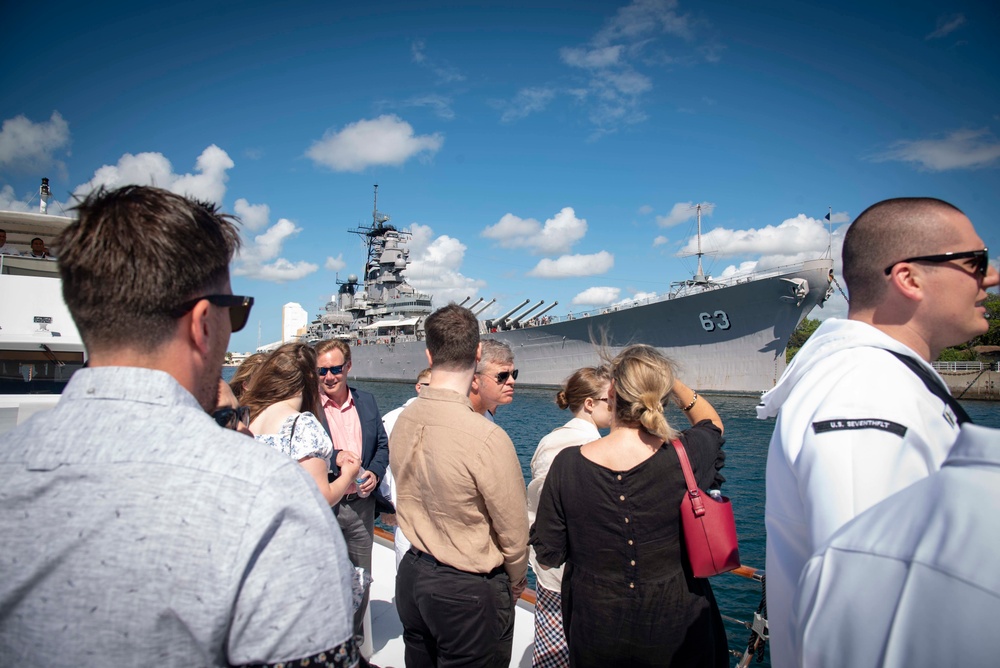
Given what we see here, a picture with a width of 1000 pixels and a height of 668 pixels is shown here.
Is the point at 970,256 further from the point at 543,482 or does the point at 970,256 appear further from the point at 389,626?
the point at 389,626

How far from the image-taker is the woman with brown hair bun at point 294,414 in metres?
2.23

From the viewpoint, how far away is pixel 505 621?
2293 millimetres

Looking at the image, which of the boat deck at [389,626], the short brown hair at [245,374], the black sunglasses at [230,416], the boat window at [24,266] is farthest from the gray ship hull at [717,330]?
the black sunglasses at [230,416]

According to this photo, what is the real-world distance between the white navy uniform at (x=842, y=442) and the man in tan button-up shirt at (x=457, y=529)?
1.05 m

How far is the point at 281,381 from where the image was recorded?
251 centimetres

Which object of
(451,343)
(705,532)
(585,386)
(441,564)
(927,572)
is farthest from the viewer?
(585,386)

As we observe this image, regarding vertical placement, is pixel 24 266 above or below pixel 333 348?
above

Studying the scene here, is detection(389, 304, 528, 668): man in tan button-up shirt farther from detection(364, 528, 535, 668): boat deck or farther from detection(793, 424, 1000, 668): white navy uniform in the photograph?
detection(793, 424, 1000, 668): white navy uniform

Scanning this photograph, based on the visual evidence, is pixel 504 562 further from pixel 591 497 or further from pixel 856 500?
pixel 856 500

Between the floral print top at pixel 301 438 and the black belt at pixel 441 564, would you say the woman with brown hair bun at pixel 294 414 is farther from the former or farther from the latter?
the black belt at pixel 441 564

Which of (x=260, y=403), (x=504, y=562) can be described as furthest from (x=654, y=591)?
(x=260, y=403)

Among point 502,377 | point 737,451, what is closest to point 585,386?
point 502,377

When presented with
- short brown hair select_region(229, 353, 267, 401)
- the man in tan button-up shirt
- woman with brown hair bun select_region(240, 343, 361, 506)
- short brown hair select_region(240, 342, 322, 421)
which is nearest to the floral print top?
woman with brown hair bun select_region(240, 343, 361, 506)

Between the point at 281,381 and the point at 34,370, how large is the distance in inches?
227
